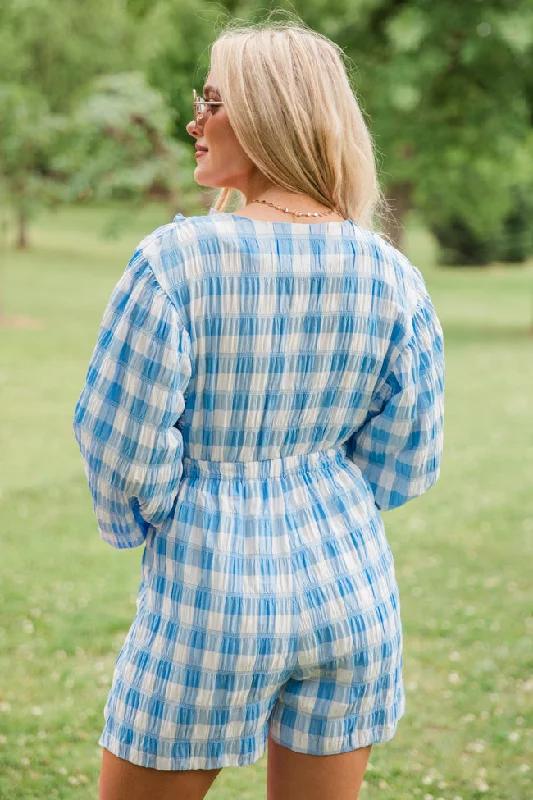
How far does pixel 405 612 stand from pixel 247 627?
13.6 feet

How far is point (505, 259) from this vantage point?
39.6 meters

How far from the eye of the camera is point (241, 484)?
187 centimetres

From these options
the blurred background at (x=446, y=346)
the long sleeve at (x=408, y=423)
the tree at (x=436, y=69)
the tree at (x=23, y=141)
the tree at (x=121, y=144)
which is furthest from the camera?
the tree at (x=121, y=144)

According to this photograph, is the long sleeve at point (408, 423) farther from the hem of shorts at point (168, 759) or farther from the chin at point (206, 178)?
the hem of shorts at point (168, 759)

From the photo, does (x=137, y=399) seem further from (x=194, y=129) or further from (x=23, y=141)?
(x=23, y=141)

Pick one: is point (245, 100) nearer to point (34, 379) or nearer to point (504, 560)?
point (504, 560)

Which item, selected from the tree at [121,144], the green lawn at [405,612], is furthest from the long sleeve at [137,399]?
the tree at [121,144]

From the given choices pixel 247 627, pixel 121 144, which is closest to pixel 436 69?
pixel 121 144

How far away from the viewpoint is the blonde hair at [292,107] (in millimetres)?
1811

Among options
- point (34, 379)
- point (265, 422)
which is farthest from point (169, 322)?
point (34, 379)

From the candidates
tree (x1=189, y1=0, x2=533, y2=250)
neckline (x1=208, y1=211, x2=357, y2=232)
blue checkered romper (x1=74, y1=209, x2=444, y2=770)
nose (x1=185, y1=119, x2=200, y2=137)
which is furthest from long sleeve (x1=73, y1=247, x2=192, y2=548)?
tree (x1=189, y1=0, x2=533, y2=250)

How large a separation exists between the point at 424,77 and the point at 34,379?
7.24m

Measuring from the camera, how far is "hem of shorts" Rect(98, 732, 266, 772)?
1.84m

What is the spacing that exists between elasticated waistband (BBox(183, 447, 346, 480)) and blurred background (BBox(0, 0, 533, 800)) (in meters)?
0.82
